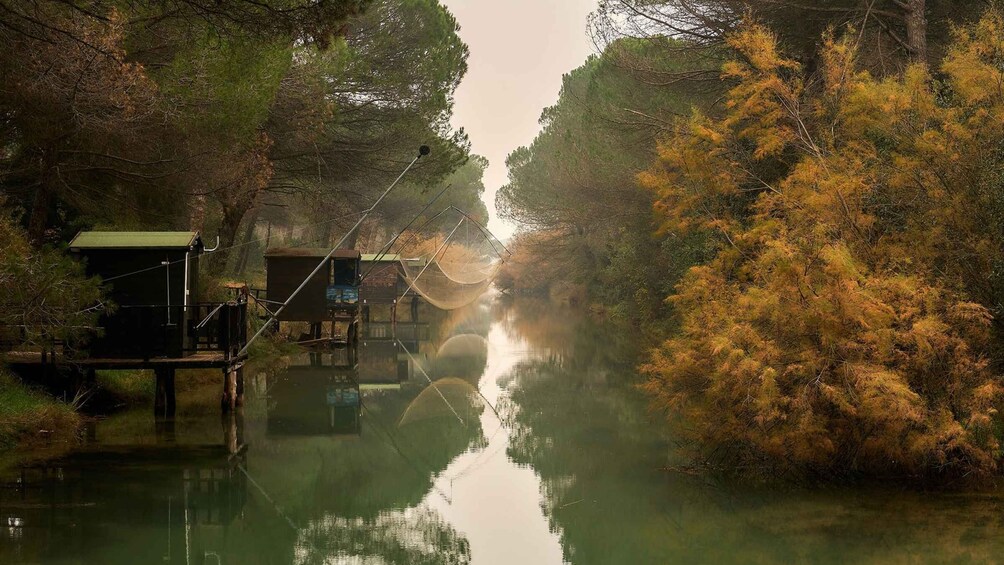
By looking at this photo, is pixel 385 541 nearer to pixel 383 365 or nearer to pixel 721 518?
pixel 721 518

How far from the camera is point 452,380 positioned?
19.3 metres

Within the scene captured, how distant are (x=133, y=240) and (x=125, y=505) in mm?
5168

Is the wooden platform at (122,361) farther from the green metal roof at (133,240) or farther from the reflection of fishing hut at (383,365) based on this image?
the reflection of fishing hut at (383,365)

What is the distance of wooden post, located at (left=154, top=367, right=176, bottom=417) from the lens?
13.0 m

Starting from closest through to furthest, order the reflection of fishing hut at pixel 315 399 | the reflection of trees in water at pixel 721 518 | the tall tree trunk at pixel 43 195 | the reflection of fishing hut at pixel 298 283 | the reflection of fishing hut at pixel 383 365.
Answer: the reflection of trees in water at pixel 721 518 → the tall tree trunk at pixel 43 195 → the reflection of fishing hut at pixel 315 399 → the reflection of fishing hut at pixel 383 365 → the reflection of fishing hut at pixel 298 283

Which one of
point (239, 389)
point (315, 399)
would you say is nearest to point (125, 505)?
point (239, 389)

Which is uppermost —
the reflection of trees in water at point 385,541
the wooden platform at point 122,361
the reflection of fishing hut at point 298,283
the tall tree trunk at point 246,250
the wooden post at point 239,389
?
the tall tree trunk at point 246,250

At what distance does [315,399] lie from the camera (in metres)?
16.0

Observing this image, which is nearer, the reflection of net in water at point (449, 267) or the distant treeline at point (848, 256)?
the distant treeline at point (848, 256)

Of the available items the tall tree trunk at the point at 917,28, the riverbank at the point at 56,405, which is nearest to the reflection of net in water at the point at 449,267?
the riverbank at the point at 56,405

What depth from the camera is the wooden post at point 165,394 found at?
12953mm

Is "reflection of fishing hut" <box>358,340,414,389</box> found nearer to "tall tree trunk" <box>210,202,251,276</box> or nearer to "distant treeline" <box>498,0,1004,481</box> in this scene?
"tall tree trunk" <box>210,202,251,276</box>

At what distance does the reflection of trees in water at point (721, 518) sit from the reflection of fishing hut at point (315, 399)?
286 centimetres

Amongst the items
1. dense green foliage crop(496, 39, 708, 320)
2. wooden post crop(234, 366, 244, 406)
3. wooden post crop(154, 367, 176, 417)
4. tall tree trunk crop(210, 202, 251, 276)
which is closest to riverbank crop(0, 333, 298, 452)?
wooden post crop(154, 367, 176, 417)
